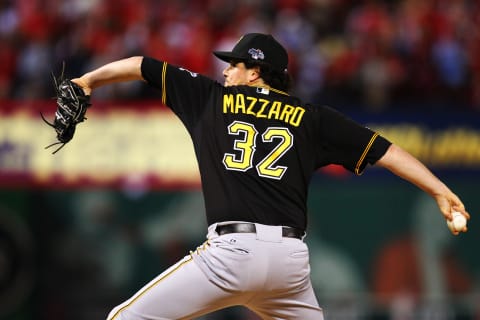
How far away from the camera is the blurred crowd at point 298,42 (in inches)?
435

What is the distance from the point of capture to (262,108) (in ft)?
16.8

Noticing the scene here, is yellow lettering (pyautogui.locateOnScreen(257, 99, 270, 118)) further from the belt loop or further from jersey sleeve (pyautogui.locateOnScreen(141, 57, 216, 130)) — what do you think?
the belt loop

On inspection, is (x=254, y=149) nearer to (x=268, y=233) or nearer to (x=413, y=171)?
(x=268, y=233)

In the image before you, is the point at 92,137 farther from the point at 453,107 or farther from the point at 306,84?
the point at 453,107

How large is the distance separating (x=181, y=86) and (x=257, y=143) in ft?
1.74

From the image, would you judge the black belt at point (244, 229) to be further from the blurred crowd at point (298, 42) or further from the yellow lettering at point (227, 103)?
the blurred crowd at point (298, 42)

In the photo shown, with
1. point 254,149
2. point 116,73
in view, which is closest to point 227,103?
point 254,149

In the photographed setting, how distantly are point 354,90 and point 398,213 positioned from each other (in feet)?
5.02

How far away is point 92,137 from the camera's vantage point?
1096cm

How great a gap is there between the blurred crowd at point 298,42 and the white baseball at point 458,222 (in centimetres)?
581

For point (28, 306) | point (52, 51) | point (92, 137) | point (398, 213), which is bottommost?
point (28, 306)

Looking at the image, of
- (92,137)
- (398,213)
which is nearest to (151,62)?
(92,137)

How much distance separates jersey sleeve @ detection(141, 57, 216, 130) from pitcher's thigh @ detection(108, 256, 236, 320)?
841mm

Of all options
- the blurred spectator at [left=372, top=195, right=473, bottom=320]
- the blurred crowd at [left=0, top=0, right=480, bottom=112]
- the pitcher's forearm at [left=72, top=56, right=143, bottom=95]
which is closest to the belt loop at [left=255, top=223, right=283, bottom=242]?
the pitcher's forearm at [left=72, top=56, right=143, bottom=95]
